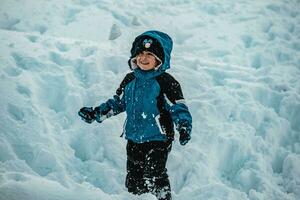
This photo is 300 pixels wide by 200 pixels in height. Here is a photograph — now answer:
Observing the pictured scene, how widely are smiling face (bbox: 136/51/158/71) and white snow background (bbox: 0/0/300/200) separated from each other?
1094 mm

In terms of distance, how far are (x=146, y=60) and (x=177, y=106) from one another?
48 centimetres

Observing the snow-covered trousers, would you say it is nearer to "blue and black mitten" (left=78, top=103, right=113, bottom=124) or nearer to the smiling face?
"blue and black mitten" (left=78, top=103, right=113, bottom=124)

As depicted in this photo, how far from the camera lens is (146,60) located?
342 centimetres

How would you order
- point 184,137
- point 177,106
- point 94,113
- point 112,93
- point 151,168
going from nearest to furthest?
point 184,137
point 177,106
point 151,168
point 94,113
point 112,93

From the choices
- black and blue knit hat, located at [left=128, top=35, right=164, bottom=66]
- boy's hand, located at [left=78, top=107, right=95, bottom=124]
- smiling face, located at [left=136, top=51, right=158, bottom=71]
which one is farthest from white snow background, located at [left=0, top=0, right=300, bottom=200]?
black and blue knit hat, located at [left=128, top=35, right=164, bottom=66]

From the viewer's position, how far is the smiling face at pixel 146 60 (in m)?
3.41

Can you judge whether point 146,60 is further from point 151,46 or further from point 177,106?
point 177,106

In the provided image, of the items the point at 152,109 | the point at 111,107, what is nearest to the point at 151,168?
the point at 152,109

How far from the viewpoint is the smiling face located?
3414 millimetres

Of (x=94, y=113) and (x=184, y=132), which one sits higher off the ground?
(x=184, y=132)

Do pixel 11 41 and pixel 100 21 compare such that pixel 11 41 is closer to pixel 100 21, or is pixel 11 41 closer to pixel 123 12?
pixel 100 21

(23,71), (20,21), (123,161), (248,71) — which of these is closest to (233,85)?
(248,71)

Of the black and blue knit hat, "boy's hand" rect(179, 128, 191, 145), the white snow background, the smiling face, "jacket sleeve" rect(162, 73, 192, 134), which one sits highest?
the black and blue knit hat

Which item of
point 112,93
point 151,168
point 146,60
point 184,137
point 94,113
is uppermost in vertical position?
point 146,60
